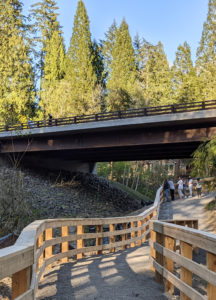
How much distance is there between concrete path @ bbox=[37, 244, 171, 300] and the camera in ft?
16.3

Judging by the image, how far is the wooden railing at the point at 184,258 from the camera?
3.22 metres

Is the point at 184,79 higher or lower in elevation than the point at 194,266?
higher

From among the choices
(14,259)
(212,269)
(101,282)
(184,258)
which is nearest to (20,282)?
(14,259)

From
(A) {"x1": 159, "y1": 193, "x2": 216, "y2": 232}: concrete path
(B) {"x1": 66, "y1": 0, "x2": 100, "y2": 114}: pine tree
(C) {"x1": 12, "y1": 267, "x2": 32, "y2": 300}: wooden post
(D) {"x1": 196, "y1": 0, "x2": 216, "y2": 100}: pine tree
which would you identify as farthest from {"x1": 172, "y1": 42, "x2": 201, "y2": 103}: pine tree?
(C) {"x1": 12, "y1": 267, "x2": 32, "y2": 300}: wooden post

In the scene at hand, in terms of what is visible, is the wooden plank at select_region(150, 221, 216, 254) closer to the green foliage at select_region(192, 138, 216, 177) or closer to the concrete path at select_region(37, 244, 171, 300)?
the concrete path at select_region(37, 244, 171, 300)

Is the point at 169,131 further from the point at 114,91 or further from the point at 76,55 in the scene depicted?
the point at 76,55

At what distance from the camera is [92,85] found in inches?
2088

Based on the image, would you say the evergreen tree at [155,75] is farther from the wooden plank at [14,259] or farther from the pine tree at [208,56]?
the wooden plank at [14,259]

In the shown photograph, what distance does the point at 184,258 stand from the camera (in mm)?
4039

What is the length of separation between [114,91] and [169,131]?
93.8 ft

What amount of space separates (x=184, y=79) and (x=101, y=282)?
43.3 metres

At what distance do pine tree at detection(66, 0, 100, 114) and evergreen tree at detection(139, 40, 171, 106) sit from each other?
847 centimetres

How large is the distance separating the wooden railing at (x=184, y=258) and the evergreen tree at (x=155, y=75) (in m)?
42.6

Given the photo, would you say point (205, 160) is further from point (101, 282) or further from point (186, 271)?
point (186, 271)
